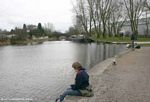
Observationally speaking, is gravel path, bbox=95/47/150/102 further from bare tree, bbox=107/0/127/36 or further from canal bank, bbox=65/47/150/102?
bare tree, bbox=107/0/127/36

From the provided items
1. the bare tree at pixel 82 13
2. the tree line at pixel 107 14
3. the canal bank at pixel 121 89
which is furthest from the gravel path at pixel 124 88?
the bare tree at pixel 82 13

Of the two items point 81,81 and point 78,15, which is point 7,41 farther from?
point 81,81

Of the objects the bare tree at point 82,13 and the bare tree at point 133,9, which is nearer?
the bare tree at point 133,9

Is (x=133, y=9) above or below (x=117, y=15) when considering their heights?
above

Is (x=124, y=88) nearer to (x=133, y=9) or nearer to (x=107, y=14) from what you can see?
(x=133, y=9)

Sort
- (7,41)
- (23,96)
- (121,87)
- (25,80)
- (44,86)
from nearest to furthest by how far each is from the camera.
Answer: (121,87) → (23,96) → (44,86) → (25,80) → (7,41)

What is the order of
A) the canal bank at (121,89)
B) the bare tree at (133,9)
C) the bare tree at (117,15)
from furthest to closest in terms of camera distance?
the bare tree at (117,15)
the bare tree at (133,9)
the canal bank at (121,89)

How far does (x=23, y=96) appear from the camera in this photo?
42.1 feet

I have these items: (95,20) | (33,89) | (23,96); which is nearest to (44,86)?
(33,89)

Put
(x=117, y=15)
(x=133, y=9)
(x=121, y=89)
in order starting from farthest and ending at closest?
(x=117, y=15)
(x=133, y=9)
(x=121, y=89)

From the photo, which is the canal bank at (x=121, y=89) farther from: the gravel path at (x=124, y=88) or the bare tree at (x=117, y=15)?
the bare tree at (x=117, y=15)

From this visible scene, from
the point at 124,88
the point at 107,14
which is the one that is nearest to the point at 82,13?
the point at 107,14

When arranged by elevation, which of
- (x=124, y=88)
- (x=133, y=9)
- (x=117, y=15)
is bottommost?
(x=124, y=88)

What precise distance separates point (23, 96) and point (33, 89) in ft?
4.87
